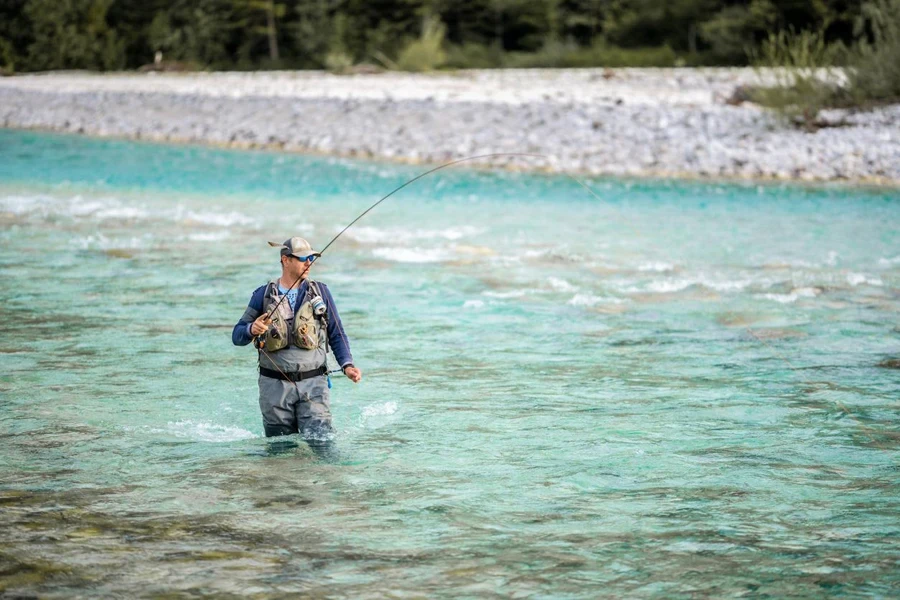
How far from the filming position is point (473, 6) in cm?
4791

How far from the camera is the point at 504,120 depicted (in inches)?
958

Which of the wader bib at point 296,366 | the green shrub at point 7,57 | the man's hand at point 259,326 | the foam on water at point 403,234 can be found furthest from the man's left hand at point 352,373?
the green shrub at point 7,57

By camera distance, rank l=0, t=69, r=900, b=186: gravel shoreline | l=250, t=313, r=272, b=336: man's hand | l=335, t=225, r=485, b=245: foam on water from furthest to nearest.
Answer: l=0, t=69, r=900, b=186: gravel shoreline
l=335, t=225, r=485, b=245: foam on water
l=250, t=313, r=272, b=336: man's hand

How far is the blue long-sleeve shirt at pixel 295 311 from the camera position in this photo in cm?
586

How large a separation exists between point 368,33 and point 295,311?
139ft

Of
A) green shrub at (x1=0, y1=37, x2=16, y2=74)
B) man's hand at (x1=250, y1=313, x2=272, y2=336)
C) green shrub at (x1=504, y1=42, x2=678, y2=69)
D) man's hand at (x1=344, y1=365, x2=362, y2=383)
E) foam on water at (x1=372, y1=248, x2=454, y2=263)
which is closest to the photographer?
man's hand at (x1=250, y1=313, x2=272, y2=336)

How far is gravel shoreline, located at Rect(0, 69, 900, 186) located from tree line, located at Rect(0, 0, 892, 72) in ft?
18.9

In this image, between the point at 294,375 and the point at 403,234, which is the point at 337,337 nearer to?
the point at 294,375

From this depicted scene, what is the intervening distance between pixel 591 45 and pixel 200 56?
15.7 metres

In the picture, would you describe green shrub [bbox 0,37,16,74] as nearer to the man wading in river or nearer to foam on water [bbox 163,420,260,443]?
foam on water [bbox 163,420,260,443]

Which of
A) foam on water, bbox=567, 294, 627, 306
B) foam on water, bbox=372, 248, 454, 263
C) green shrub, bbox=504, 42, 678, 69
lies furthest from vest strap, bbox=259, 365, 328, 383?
green shrub, bbox=504, 42, 678, 69

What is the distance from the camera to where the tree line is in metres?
38.9

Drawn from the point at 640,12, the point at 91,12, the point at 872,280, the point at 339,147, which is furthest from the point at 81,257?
the point at 640,12

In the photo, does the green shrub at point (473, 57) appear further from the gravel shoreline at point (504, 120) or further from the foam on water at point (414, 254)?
the foam on water at point (414, 254)
